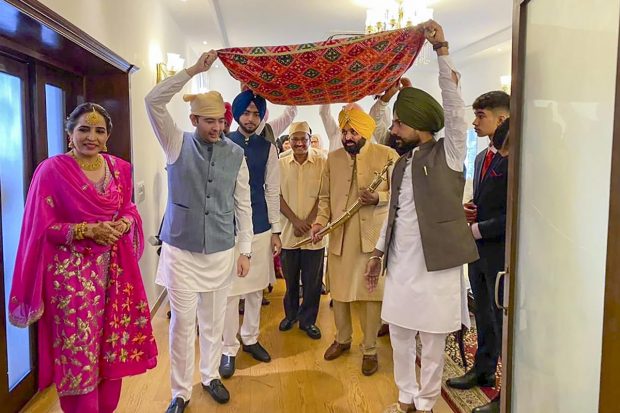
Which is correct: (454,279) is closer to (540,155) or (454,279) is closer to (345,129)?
(540,155)

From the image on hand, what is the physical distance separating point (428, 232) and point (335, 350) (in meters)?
1.31

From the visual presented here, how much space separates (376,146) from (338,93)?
47 centimetres

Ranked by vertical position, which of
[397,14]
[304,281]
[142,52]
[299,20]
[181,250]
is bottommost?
[304,281]

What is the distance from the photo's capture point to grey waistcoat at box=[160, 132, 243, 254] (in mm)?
2242

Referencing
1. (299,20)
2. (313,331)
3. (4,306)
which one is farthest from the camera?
(299,20)

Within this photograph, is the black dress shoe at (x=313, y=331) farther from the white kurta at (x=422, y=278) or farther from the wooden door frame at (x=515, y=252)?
the wooden door frame at (x=515, y=252)

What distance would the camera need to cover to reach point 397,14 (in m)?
4.50

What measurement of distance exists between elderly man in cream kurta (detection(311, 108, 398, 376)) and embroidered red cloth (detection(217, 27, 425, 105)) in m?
0.34

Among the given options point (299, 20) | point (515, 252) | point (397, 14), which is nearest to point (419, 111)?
point (515, 252)

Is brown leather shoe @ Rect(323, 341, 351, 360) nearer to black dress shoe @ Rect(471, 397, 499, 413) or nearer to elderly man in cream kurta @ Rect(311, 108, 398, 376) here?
elderly man in cream kurta @ Rect(311, 108, 398, 376)

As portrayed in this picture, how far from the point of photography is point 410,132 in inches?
83.8

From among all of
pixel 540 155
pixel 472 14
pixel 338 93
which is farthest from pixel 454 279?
pixel 472 14

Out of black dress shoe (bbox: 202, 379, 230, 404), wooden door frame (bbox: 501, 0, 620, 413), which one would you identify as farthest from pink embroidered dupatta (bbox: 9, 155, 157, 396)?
wooden door frame (bbox: 501, 0, 620, 413)

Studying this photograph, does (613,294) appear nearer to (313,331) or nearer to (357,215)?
(357,215)
